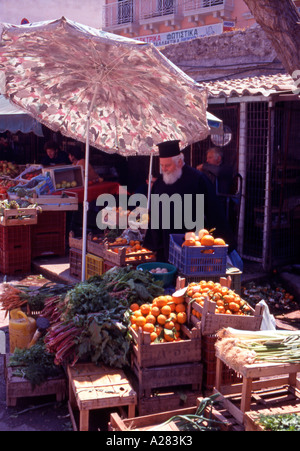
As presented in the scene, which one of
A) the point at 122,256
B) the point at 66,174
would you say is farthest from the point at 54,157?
the point at 122,256

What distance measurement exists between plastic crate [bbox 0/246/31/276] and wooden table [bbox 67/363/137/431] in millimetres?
4773

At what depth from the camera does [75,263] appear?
7.52 metres

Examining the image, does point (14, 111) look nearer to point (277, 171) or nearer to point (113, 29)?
point (277, 171)

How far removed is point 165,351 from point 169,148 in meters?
2.73

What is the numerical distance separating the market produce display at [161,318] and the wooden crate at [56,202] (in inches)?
193

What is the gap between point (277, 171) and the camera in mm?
8688

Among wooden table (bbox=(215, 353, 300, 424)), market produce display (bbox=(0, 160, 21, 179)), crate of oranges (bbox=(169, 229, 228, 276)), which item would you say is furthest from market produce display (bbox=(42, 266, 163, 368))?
market produce display (bbox=(0, 160, 21, 179))

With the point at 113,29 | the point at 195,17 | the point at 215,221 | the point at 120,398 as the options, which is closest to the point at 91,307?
the point at 120,398

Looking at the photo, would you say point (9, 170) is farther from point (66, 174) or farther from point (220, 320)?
→ point (220, 320)

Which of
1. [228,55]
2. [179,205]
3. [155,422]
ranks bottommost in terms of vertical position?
[155,422]

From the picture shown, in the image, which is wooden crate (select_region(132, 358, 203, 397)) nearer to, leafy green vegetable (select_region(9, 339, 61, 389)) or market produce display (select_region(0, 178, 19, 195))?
leafy green vegetable (select_region(9, 339, 61, 389))

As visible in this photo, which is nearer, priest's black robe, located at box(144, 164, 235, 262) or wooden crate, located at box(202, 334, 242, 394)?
wooden crate, located at box(202, 334, 242, 394)

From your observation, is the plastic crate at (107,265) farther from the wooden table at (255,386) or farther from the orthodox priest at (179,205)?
the wooden table at (255,386)

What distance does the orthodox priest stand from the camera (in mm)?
5891
